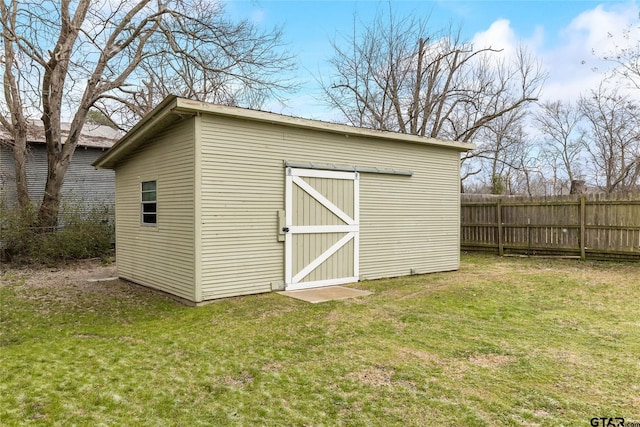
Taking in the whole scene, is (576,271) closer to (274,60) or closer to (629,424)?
(629,424)

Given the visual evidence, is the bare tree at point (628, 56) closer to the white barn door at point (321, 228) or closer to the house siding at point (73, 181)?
the white barn door at point (321, 228)

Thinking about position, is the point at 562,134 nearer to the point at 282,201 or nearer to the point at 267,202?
the point at 282,201

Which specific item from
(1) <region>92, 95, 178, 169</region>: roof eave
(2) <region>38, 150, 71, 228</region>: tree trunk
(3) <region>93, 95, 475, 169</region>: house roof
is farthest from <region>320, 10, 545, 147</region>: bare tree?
(1) <region>92, 95, 178, 169</region>: roof eave

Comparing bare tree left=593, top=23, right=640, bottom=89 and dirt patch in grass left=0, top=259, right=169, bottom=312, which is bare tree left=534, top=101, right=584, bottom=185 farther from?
dirt patch in grass left=0, top=259, right=169, bottom=312

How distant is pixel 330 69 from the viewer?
Result: 17.3 metres

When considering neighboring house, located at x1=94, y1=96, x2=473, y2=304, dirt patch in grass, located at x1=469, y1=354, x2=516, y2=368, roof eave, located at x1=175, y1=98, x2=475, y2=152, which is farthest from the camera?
neighboring house, located at x1=94, y1=96, x2=473, y2=304

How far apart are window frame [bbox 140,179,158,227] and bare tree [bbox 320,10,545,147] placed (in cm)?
1159

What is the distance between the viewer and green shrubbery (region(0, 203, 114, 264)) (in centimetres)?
1030

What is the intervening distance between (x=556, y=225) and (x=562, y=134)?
15.7m

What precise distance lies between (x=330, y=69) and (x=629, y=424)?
16486 millimetres

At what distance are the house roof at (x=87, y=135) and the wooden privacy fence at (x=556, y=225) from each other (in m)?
11.8

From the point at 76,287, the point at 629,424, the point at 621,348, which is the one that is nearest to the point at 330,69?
the point at 76,287

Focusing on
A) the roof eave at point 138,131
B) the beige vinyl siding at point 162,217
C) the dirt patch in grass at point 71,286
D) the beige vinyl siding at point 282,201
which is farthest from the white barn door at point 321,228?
the dirt patch in grass at point 71,286

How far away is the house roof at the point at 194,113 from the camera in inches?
225
